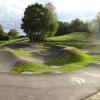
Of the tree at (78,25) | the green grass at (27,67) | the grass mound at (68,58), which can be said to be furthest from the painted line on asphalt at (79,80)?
the tree at (78,25)

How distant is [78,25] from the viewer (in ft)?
369

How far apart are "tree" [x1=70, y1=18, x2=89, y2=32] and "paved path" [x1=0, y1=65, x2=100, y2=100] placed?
8906 centimetres

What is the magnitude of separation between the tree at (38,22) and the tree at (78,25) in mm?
28280

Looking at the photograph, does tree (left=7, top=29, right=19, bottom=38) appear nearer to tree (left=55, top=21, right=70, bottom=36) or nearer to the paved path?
tree (left=55, top=21, right=70, bottom=36)

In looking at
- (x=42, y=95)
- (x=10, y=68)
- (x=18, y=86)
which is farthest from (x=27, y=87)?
(x=10, y=68)

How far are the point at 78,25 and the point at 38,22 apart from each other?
35.1 m

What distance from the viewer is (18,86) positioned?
636 inches

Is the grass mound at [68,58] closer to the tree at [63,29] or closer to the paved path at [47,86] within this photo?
the paved path at [47,86]

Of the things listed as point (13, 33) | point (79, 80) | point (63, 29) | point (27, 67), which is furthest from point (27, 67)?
point (13, 33)

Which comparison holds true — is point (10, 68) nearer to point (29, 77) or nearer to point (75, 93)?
point (29, 77)

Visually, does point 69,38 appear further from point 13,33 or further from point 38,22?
point 13,33

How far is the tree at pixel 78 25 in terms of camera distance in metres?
110

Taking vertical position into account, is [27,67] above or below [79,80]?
below

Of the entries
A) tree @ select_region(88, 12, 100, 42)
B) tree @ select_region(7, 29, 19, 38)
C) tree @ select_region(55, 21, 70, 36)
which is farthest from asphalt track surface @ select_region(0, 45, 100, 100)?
tree @ select_region(7, 29, 19, 38)
